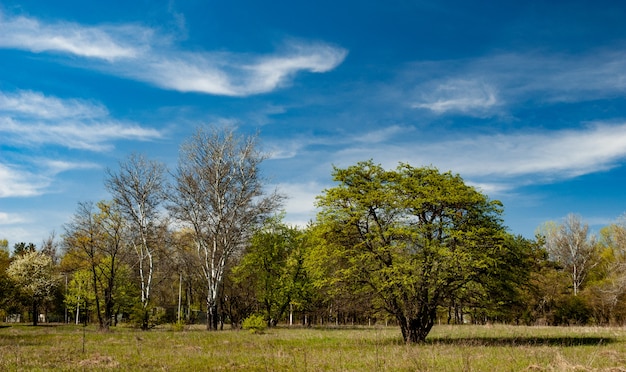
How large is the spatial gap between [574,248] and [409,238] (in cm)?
5409

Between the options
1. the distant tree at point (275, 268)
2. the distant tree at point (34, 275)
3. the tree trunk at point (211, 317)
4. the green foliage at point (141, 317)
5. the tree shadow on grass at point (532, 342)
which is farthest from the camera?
the distant tree at point (34, 275)

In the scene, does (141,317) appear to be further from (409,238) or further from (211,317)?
(409,238)

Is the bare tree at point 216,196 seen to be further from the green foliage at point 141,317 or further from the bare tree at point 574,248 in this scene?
the bare tree at point 574,248

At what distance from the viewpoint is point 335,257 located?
85.6ft

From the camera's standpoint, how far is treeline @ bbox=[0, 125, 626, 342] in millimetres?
24969

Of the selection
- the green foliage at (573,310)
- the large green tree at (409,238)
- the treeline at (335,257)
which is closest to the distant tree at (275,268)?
the treeline at (335,257)

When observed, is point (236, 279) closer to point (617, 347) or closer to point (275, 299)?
point (275, 299)

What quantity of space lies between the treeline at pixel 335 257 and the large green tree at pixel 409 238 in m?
0.07

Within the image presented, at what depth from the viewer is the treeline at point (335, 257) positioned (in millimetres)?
24969

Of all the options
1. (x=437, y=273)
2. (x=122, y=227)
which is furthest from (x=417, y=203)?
(x=122, y=227)

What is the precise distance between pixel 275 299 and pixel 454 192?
105ft

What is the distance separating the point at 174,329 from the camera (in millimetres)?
39562

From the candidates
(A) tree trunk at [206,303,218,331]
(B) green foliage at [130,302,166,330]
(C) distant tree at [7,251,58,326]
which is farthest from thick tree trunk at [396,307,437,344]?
(C) distant tree at [7,251,58,326]

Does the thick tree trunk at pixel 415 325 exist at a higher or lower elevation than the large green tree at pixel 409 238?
lower
